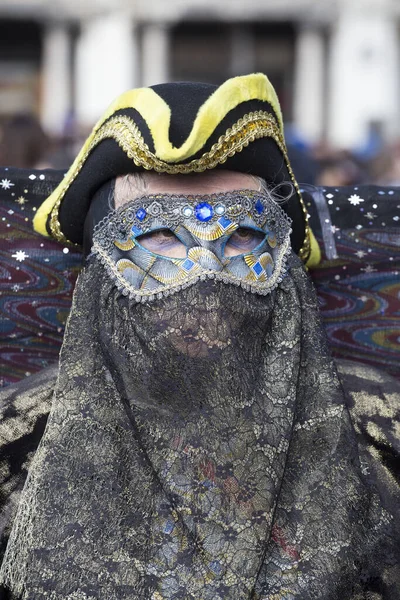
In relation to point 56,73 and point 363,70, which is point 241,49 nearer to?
point 363,70

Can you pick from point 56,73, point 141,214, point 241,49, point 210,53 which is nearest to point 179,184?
point 141,214

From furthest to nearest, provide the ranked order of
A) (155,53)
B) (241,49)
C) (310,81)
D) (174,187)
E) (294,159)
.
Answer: (241,49) < (155,53) < (310,81) < (294,159) < (174,187)

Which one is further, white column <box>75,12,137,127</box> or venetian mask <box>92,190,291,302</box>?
white column <box>75,12,137,127</box>

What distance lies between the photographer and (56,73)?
2553 cm

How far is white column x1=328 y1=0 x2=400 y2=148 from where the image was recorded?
24.1 meters

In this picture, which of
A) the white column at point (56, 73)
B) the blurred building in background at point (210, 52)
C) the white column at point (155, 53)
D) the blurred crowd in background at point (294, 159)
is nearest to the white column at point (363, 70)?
the blurred building in background at point (210, 52)

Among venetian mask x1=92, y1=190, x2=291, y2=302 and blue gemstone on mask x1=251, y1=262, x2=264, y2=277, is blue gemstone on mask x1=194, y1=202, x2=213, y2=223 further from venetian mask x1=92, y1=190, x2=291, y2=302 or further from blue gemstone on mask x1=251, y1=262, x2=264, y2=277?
blue gemstone on mask x1=251, y1=262, x2=264, y2=277

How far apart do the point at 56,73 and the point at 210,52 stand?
12.9 ft

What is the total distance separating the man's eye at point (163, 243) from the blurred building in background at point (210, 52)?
823 inches

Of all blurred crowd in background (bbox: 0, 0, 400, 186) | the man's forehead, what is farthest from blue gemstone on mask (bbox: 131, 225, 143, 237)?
blurred crowd in background (bbox: 0, 0, 400, 186)

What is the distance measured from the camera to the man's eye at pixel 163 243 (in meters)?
2.85

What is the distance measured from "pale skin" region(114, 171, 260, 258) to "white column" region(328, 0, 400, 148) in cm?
2132

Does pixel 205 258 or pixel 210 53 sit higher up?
pixel 205 258

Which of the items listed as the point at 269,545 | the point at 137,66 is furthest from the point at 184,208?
the point at 137,66
